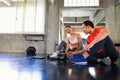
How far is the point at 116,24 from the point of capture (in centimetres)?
678

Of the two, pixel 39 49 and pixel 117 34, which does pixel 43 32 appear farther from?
pixel 117 34

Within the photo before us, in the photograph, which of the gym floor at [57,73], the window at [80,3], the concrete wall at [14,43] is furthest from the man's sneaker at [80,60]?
the window at [80,3]

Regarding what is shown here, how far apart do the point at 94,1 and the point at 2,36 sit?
4.15 meters

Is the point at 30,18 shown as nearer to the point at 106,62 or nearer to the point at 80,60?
the point at 80,60

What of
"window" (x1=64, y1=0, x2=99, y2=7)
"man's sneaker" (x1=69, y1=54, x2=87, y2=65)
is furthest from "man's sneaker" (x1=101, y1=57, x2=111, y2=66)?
"window" (x1=64, y1=0, x2=99, y2=7)

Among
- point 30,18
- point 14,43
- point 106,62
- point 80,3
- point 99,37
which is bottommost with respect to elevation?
point 106,62

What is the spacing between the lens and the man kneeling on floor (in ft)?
9.22

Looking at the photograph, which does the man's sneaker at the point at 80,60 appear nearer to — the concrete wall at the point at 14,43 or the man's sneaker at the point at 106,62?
the man's sneaker at the point at 106,62

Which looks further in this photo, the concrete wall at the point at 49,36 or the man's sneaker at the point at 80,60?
the concrete wall at the point at 49,36

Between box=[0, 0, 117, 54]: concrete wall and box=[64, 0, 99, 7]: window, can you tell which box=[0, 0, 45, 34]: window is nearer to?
box=[0, 0, 117, 54]: concrete wall

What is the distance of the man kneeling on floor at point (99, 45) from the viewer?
281cm

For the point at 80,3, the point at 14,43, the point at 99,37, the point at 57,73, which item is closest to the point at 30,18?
the point at 14,43

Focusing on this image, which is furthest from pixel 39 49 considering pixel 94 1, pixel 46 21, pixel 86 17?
pixel 86 17

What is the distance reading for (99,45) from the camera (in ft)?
9.25
